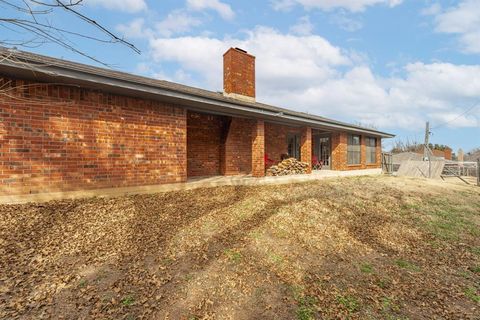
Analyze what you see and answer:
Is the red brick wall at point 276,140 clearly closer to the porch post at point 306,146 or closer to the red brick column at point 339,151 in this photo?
the porch post at point 306,146

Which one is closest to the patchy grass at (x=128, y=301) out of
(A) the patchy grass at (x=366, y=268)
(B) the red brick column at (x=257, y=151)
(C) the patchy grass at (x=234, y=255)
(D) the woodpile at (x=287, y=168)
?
(C) the patchy grass at (x=234, y=255)

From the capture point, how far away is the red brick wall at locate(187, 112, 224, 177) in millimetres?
9258

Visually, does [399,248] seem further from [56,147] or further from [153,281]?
[56,147]

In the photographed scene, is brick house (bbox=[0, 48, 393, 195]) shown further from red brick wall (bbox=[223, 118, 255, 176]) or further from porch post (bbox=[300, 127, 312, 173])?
porch post (bbox=[300, 127, 312, 173])

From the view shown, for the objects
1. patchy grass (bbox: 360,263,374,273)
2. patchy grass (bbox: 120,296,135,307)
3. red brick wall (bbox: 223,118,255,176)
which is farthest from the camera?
red brick wall (bbox: 223,118,255,176)

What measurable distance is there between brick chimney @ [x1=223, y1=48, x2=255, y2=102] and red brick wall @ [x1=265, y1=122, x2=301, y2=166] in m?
1.82

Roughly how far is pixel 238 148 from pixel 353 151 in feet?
29.0

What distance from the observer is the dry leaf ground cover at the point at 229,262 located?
2572 mm

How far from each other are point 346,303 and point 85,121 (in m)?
6.26

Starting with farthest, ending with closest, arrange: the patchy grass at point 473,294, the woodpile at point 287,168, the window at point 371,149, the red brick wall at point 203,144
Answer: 1. the window at point 371,149
2. the woodpile at point 287,168
3. the red brick wall at point 203,144
4. the patchy grass at point 473,294

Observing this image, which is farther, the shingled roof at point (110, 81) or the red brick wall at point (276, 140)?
the red brick wall at point (276, 140)

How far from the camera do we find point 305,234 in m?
4.47

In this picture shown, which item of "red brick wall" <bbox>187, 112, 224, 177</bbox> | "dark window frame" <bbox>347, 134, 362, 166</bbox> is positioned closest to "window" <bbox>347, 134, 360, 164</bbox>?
"dark window frame" <bbox>347, 134, 362, 166</bbox>

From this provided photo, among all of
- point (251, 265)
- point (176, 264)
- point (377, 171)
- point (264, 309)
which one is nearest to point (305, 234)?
point (251, 265)
